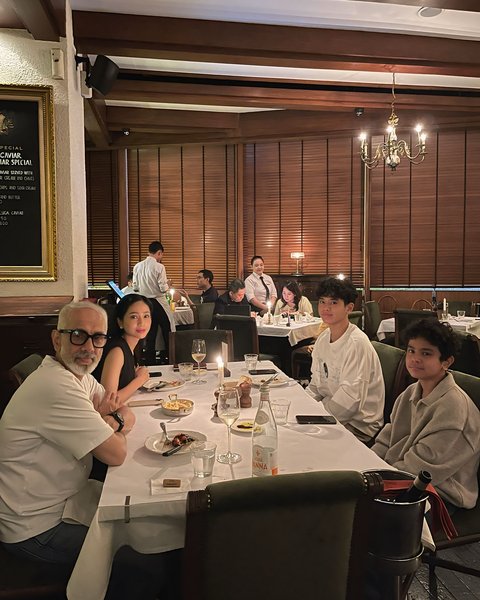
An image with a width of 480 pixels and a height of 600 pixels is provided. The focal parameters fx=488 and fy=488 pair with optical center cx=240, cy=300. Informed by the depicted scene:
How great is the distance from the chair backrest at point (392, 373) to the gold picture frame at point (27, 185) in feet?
8.27

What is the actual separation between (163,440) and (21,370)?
0.83m

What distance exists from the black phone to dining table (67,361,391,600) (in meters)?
0.02

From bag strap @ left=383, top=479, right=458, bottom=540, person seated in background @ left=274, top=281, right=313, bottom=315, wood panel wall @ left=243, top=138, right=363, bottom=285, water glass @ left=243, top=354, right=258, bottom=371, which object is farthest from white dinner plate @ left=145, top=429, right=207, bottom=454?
wood panel wall @ left=243, top=138, right=363, bottom=285

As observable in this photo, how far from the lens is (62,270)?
3807 millimetres

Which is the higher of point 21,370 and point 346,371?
point 21,370

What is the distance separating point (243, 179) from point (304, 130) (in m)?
1.26

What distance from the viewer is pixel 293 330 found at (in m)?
5.06

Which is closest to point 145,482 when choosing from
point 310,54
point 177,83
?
point 310,54

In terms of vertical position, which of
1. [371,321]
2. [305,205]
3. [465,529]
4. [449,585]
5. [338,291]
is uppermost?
[305,205]

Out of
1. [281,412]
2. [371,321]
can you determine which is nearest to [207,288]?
[371,321]

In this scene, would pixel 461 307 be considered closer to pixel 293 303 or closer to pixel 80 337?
pixel 293 303

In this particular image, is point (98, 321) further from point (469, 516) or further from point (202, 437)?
point (469, 516)

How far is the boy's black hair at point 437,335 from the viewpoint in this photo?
6.71 ft

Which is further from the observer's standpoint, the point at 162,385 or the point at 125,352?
the point at 162,385
